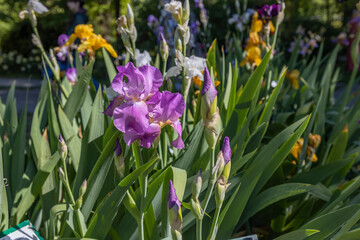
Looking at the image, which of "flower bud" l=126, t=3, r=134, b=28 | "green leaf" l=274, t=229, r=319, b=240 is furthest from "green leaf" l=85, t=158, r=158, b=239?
"flower bud" l=126, t=3, r=134, b=28

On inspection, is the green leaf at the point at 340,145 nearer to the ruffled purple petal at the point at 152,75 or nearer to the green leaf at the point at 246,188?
the green leaf at the point at 246,188

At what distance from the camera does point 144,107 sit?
75 centimetres

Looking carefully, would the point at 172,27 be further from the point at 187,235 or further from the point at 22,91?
the point at 22,91

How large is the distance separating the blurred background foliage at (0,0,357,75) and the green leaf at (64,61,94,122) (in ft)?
17.3

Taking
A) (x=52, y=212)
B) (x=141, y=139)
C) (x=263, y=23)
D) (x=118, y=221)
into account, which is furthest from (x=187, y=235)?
(x=263, y=23)

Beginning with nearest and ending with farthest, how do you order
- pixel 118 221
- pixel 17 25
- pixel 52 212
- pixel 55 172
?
pixel 52 212 → pixel 118 221 → pixel 55 172 → pixel 17 25

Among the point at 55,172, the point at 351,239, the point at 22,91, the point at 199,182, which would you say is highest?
the point at 199,182

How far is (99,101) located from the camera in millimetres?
1311

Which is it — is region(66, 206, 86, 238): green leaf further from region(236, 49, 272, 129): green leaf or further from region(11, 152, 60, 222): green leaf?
region(236, 49, 272, 129): green leaf

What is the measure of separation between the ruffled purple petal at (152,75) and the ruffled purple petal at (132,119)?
0.21 feet

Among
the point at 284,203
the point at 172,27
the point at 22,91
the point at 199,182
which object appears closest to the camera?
the point at 199,182

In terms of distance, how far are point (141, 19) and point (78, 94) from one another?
609cm

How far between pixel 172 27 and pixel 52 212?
2119 millimetres

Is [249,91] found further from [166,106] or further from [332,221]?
[166,106]
